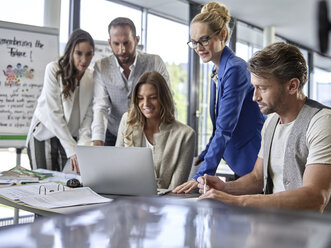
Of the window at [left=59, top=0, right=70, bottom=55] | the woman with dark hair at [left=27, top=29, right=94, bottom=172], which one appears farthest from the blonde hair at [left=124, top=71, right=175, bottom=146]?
the window at [left=59, top=0, right=70, bottom=55]

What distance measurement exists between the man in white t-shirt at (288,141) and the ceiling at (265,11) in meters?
3.81

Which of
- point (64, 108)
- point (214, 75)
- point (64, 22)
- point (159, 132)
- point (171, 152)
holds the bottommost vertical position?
point (171, 152)

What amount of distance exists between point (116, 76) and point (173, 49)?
11.2ft

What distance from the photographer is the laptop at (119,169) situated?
1.46 m

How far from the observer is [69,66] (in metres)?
2.50

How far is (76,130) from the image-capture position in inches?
103

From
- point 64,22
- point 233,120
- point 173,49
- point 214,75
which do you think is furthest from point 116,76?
point 173,49

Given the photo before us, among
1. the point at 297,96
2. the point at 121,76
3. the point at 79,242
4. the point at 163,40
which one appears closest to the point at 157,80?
the point at 121,76

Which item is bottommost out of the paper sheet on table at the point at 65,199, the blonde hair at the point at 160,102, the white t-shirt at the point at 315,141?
the paper sheet on table at the point at 65,199

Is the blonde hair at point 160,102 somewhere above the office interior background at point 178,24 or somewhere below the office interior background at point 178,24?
below

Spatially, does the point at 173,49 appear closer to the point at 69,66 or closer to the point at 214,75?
the point at 69,66

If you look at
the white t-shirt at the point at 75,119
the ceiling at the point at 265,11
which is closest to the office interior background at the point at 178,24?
the ceiling at the point at 265,11

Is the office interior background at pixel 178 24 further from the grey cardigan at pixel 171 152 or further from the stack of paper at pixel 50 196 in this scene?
the stack of paper at pixel 50 196

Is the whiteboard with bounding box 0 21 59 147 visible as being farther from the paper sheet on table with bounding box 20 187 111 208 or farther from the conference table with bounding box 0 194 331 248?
the conference table with bounding box 0 194 331 248
